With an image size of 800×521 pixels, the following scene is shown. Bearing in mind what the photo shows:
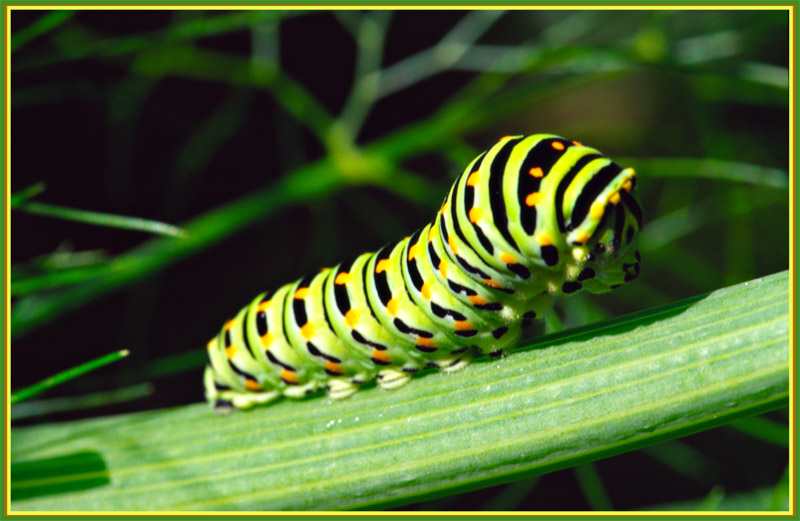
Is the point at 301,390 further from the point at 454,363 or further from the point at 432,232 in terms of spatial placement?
the point at 432,232

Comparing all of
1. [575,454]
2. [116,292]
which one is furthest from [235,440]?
[116,292]

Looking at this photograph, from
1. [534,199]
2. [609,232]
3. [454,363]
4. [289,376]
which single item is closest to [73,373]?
[289,376]

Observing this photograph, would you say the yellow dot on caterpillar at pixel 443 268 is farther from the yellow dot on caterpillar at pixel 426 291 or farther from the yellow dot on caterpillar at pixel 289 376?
the yellow dot on caterpillar at pixel 289 376

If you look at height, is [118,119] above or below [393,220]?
above

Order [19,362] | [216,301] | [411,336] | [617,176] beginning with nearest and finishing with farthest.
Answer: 1. [617,176]
2. [411,336]
3. [19,362]
4. [216,301]

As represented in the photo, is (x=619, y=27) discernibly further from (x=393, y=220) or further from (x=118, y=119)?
(x=118, y=119)

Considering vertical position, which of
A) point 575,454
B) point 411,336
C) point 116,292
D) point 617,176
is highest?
point 116,292

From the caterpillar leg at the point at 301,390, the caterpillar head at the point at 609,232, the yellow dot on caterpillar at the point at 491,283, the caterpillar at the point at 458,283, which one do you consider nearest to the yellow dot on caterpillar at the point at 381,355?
the caterpillar at the point at 458,283

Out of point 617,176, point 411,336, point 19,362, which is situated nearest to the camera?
point 617,176
